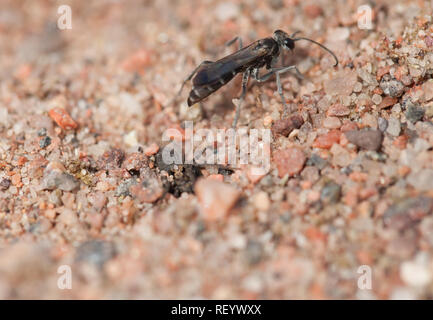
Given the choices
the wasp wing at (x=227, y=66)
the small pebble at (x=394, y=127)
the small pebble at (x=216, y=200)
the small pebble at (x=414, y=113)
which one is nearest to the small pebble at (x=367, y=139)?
the small pebble at (x=394, y=127)

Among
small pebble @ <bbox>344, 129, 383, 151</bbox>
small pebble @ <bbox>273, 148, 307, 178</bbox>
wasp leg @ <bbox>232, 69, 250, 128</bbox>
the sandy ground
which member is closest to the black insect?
wasp leg @ <bbox>232, 69, 250, 128</bbox>

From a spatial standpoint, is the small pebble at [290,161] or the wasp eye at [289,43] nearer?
→ the small pebble at [290,161]

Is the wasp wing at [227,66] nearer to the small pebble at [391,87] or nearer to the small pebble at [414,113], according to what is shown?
the small pebble at [391,87]

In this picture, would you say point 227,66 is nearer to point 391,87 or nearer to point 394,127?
point 391,87

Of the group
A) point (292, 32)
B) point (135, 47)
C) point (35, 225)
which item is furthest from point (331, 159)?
point (135, 47)

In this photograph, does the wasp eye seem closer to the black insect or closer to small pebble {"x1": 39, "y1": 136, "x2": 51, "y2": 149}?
the black insect

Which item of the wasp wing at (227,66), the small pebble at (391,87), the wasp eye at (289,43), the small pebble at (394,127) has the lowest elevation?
the small pebble at (394,127)

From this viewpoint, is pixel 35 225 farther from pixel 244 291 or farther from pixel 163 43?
pixel 163 43
